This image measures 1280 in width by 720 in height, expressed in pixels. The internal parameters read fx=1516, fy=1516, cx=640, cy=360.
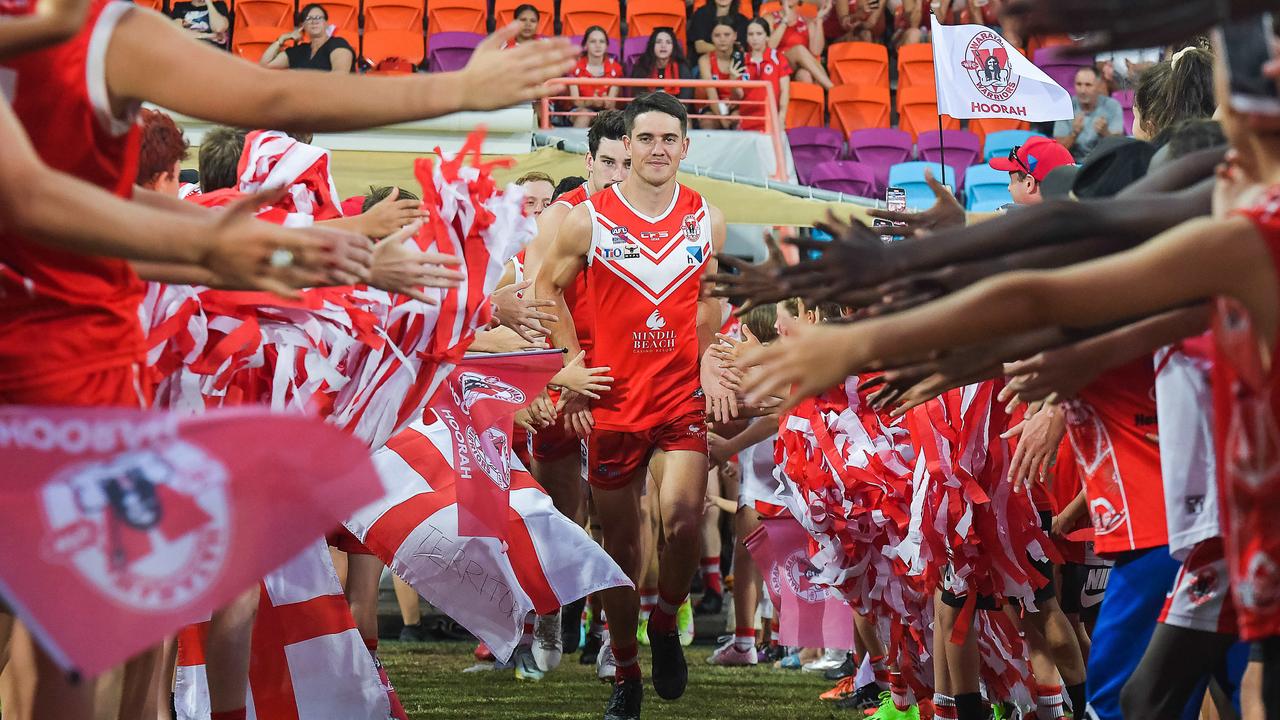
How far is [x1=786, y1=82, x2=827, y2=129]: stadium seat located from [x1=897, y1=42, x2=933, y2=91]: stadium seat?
2.96ft

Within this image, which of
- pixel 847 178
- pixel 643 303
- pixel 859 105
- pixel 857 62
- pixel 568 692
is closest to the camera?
pixel 643 303

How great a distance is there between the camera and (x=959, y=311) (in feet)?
8.43

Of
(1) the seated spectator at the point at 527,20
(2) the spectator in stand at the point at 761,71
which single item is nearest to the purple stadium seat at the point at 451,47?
(1) the seated spectator at the point at 527,20

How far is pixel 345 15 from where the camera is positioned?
52.2 feet

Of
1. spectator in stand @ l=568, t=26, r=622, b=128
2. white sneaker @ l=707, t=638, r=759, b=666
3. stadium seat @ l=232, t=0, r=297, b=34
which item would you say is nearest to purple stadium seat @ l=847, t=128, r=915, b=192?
spectator in stand @ l=568, t=26, r=622, b=128

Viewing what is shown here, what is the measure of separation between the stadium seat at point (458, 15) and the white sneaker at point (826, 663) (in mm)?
8821

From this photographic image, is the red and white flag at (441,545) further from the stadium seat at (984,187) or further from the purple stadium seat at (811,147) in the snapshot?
the purple stadium seat at (811,147)

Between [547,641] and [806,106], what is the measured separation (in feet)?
31.3

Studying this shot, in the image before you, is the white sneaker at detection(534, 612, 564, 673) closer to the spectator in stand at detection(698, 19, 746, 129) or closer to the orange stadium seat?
the spectator in stand at detection(698, 19, 746, 129)

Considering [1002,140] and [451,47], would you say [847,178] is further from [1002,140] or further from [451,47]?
[451,47]

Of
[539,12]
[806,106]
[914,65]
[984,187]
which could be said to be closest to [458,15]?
[539,12]

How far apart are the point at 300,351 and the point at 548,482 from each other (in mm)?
3885

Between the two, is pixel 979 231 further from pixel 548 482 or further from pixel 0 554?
pixel 548 482

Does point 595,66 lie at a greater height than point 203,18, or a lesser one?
lesser
